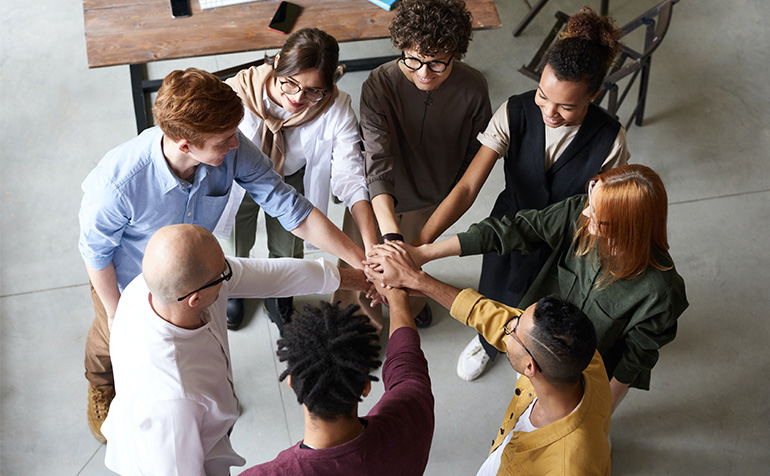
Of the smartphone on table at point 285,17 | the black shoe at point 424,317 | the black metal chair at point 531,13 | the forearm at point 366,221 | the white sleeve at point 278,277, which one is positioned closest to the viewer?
the white sleeve at point 278,277

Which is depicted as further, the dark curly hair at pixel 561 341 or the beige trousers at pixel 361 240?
the beige trousers at pixel 361 240

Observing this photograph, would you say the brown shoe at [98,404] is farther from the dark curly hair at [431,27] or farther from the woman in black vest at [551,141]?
the dark curly hair at [431,27]

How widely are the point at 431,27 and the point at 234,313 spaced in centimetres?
168

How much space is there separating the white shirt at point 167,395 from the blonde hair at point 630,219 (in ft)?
3.91

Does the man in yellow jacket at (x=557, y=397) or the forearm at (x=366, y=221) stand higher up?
the man in yellow jacket at (x=557, y=397)

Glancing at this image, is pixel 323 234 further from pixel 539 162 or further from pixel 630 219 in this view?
pixel 630 219

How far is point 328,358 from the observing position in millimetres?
1593

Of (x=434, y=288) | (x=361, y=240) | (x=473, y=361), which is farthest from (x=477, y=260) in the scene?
(x=434, y=288)

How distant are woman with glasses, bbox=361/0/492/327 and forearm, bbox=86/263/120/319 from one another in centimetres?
97

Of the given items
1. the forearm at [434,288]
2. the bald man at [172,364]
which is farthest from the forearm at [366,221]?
the bald man at [172,364]

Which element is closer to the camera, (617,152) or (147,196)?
Answer: (147,196)

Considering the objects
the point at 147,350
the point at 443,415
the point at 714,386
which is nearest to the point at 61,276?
the point at 147,350

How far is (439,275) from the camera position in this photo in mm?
3432

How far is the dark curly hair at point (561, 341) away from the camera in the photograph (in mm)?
1707
